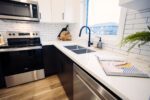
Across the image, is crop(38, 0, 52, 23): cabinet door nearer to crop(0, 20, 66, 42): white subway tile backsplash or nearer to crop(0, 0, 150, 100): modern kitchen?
crop(0, 0, 150, 100): modern kitchen

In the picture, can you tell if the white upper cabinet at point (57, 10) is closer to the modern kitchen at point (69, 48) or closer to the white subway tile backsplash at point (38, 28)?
the modern kitchen at point (69, 48)

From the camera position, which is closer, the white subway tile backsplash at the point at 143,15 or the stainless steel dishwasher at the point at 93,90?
the stainless steel dishwasher at the point at 93,90

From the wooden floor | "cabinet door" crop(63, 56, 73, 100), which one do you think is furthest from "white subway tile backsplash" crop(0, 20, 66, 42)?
"cabinet door" crop(63, 56, 73, 100)

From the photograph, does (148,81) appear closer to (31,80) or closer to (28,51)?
(28,51)

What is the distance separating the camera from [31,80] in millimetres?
2064

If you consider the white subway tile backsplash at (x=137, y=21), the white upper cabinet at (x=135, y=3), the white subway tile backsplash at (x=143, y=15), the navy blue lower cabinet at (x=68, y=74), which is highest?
the white upper cabinet at (x=135, y=3)

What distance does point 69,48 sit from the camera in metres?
1.76

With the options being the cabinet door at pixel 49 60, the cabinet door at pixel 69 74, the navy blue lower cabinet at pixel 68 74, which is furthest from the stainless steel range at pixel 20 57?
the cabinet door at pixel 69 74

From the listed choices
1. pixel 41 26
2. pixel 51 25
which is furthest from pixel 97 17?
pixel 41 26

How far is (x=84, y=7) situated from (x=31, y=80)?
212cm

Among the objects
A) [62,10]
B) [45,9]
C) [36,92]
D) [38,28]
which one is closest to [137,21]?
[62,10]

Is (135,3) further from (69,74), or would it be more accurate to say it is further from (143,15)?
(69,74)

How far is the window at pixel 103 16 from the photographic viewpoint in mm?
1473

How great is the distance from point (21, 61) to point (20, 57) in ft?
0.30
